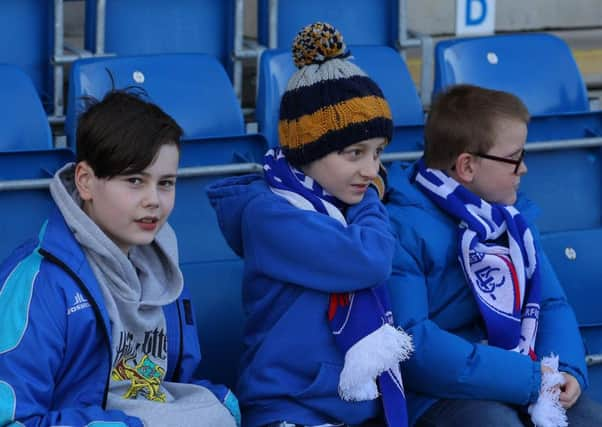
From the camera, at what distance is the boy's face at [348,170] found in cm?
297

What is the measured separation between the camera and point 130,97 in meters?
2.76

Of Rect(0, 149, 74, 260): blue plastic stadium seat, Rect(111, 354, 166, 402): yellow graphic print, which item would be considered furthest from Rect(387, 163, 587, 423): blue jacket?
Rect(0, 149, 74, 260): blue plastic stadium seat

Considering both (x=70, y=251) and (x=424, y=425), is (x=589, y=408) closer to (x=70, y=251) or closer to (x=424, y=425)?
(x=424, y=425)

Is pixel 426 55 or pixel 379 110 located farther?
pixel 426 55

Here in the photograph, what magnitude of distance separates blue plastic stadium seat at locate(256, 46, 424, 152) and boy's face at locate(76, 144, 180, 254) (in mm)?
1569

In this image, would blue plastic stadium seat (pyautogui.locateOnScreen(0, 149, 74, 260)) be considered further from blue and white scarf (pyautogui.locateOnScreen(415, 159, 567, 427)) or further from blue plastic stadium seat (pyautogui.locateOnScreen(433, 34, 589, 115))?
blue plastic stadium seat (pyautogui.locateOnScreen(433, 34, 589, 115))

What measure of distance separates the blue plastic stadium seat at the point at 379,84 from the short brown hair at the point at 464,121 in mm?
996

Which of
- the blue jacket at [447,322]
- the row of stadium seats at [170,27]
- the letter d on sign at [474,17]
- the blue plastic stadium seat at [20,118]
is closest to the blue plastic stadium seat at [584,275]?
the blue jacket at [447,322]

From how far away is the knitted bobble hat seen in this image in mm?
2943

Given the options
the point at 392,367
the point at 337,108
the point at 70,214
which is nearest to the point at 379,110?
the point at 337,108

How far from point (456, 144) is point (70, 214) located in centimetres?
107

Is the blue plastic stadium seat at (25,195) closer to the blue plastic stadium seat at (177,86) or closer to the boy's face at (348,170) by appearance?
the blue plastic stadium seat at (177,86)

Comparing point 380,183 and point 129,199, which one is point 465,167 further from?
point 129,199

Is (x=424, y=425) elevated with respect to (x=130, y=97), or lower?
lower
